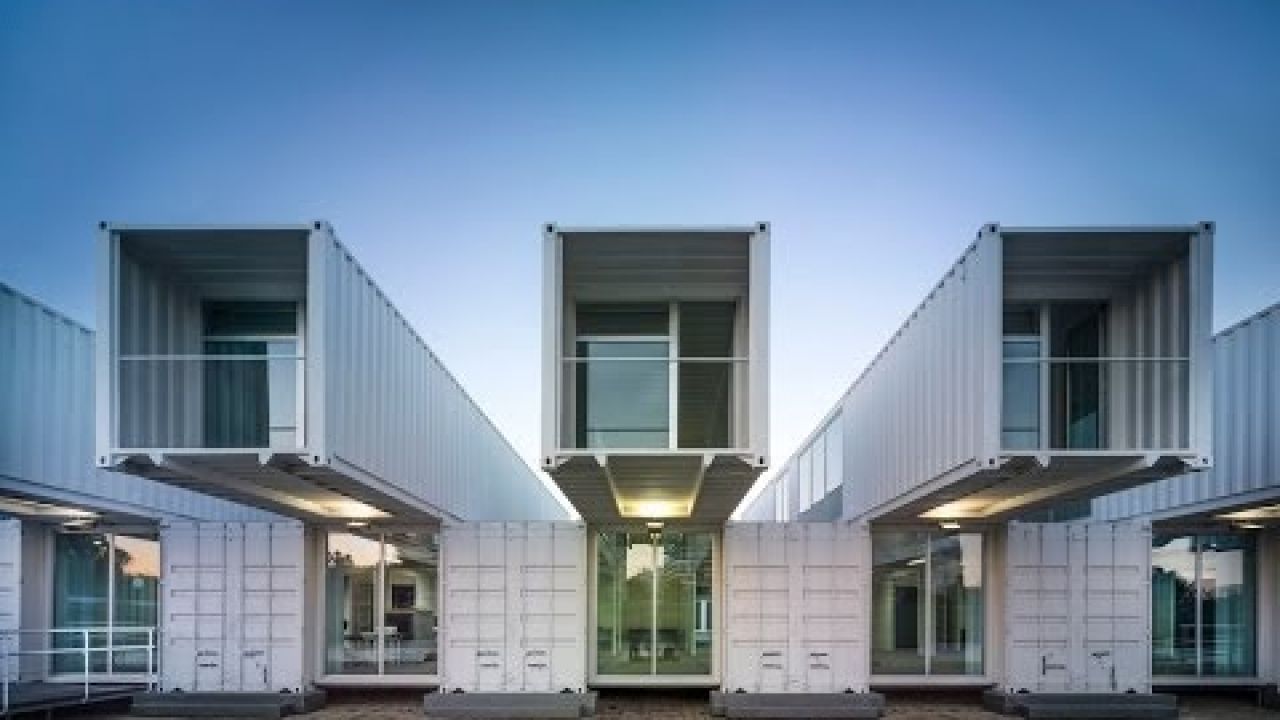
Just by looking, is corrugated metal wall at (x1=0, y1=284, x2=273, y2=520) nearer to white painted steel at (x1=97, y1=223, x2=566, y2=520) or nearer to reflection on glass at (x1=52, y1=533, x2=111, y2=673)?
reflection on glass at (x1=52, y1=533, x2=111, y2=673)

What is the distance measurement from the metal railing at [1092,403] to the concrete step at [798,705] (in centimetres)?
525

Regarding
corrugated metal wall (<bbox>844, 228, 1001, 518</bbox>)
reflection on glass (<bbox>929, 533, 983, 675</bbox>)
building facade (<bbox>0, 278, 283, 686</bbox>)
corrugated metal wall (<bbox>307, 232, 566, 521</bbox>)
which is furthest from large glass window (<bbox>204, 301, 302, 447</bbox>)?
reflection on glass (<bbox>929, 533, 983, 675</bbox>)

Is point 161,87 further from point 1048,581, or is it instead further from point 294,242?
point 1048,581

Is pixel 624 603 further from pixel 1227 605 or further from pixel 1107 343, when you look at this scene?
pixel 1227 605

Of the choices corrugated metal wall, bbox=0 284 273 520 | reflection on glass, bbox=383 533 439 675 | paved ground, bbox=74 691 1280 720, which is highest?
corrugated metal wall, bbox=0 284 273 520

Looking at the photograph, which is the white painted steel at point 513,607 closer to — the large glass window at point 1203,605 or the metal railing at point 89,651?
the metal railing at point 89,651

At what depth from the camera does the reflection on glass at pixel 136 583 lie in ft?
57.6

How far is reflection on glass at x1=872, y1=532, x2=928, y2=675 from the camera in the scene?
52.5 feet

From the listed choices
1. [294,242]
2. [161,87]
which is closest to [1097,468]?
[294,242]

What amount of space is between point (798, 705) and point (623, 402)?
6169 mm

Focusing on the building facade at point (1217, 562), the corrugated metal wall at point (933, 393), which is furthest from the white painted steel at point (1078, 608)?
the corrugated metal wall at point (933, 393)

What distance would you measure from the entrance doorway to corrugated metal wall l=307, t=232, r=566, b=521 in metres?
3.02

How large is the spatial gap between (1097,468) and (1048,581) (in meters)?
4.92

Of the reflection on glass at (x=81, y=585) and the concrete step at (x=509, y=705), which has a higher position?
the reflection on glass at (x=81, y=585)
